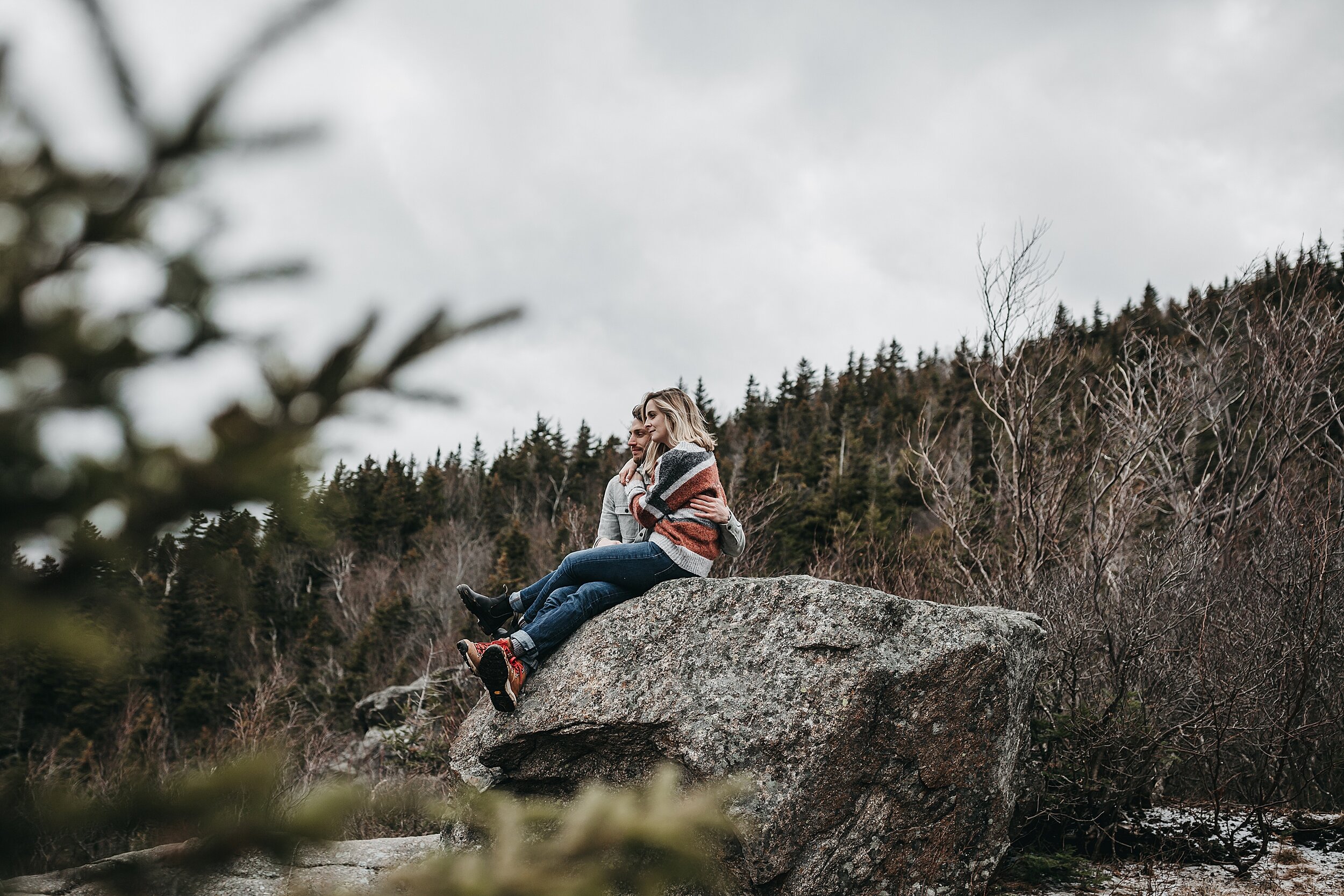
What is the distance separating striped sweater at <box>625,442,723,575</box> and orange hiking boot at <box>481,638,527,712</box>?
107 cm

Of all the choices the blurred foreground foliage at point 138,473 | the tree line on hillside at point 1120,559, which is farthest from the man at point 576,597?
the blurred foreground foliage at point 138,473

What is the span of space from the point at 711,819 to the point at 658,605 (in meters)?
3.56

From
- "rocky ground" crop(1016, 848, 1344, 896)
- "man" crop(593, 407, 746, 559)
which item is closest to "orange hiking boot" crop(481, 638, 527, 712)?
"man" crop(593, 407, 746, 559)

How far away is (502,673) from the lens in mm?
4461

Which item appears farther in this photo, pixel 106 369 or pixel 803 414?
pixel 803 414

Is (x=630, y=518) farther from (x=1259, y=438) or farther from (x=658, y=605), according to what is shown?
(x=1259, y=438)

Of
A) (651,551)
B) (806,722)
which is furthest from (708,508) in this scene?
(806,722)

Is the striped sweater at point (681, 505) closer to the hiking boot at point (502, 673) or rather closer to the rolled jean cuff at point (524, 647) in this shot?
the rolled jean cuff at point (524, 647)

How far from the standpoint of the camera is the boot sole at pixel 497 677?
14.6ft

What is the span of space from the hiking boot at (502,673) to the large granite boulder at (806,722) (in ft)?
0.40

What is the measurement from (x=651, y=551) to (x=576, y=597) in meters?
0.54

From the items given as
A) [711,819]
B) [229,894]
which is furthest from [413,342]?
[229,894]

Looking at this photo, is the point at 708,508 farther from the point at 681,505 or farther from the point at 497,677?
the point at 497,677

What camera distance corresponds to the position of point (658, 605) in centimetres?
470
